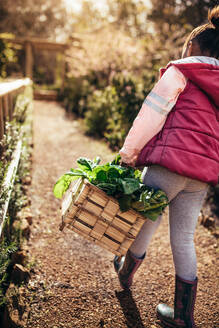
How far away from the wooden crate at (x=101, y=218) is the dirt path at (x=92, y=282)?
62 centimetres

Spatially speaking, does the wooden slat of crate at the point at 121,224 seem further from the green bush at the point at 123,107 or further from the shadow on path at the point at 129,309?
the green bush at the point at 123,107

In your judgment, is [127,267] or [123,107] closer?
[127,267]

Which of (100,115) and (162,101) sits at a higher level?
(162,101)

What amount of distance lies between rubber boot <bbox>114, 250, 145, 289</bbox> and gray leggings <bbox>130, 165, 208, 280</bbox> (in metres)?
0.30

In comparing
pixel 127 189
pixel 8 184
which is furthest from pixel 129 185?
pixel 8 184

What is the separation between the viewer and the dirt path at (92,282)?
188 centimetres

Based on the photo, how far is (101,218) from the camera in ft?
5.15

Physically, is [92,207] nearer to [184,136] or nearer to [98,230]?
[98,230]

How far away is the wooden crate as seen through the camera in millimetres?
1521

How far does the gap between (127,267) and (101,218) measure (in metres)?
0.58

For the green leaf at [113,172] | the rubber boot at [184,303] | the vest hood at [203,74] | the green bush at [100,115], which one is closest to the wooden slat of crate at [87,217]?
the green leaf at [113,172]

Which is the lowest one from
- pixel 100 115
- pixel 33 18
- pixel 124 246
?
pixel 100 115

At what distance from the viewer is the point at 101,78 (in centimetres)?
903

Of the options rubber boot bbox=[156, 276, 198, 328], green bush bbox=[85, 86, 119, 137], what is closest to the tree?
green bush bbox=[85, 86, 119, 137]
